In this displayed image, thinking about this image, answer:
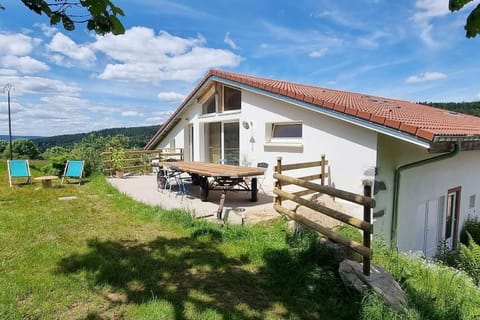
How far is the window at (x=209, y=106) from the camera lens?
484 inches

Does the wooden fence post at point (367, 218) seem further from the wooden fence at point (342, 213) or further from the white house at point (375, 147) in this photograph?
the white house at point (375, 147)

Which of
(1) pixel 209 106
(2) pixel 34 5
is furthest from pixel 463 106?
(2) pixel 34 5

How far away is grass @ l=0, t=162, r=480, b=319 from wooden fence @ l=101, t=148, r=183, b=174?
7.12 metres

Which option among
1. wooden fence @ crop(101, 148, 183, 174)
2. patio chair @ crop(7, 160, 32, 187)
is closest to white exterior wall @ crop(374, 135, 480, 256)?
wooden fence @ crop(101, 148, 183, 174)

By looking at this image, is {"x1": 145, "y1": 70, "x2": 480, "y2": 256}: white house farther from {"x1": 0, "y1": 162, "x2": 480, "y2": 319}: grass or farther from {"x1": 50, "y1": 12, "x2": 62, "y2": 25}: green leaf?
{"x1": 50, "y1": 12, "x2": 62, "y2": 25}: green leaf

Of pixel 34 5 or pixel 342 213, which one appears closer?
pixel 34 5

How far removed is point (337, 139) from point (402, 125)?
176 cm

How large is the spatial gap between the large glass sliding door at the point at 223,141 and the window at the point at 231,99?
0.63 m

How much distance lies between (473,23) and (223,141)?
402 inches

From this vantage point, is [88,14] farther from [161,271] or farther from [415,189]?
[415,189]

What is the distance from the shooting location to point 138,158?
45.9ft

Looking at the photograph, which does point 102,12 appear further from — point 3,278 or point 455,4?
point 3,278

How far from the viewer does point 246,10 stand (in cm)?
978

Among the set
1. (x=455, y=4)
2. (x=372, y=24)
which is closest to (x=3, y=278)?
(x=455, y=4)
